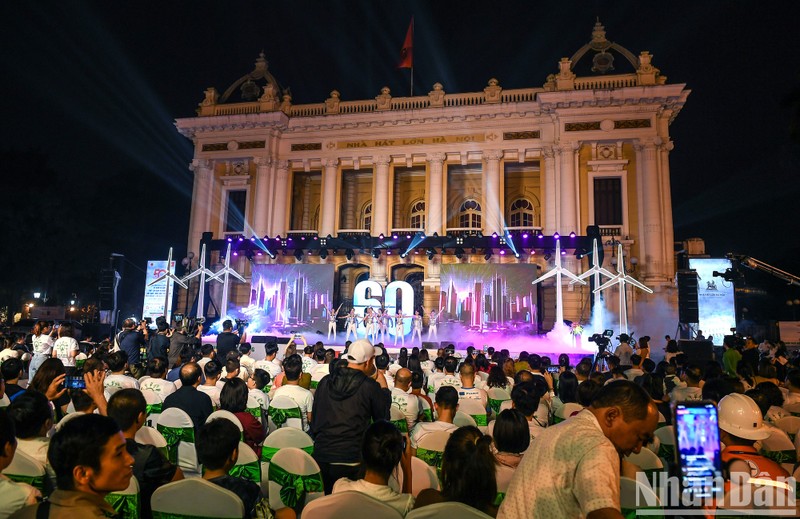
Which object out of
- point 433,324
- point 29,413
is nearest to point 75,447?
point 29,413

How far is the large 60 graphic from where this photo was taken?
926 inches

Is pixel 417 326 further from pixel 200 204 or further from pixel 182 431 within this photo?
pixel 182 431

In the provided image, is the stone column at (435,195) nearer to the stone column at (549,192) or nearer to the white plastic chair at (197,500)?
the stone column at (549,192)

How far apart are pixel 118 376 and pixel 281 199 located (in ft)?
73.2

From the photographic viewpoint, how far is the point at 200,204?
27.8 m

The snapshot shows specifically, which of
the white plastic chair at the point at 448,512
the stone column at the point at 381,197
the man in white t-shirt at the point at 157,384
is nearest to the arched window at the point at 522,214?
the stone column at the point at 381,197

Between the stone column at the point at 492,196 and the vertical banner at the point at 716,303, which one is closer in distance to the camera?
the vertical banner at the point at 716,303

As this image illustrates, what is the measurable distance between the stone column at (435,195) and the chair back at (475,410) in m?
20.4

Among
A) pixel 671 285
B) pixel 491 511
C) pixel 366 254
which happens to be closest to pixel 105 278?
pixel 366 254

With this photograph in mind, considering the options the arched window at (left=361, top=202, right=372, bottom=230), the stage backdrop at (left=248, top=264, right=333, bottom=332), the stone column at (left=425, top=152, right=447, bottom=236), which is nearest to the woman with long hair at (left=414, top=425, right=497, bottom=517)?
the stage backdrop at (left=248, top=264, right=333, bottom=332)

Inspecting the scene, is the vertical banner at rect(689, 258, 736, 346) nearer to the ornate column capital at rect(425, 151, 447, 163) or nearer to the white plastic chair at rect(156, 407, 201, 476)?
the ornate column capital at rect(425, 151, 447, 163)

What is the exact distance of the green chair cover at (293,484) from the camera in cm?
330

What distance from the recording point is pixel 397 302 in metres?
24.2

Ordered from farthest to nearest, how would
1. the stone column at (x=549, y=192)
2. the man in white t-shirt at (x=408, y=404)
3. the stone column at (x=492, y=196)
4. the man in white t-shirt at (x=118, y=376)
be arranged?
the stone column at (x=492, y=196) → the stone column at (x=549, y=192) → the man in white t-shirt at (x=118, y=376) → the man in white t-shirt at (x=408, y=404)
